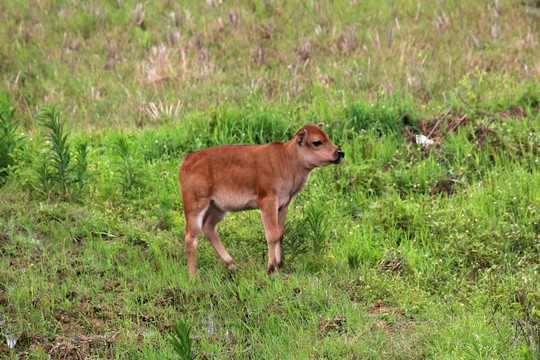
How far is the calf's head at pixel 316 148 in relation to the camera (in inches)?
295

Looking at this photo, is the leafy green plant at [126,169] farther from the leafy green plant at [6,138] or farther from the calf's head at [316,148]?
the calf's head at [316,148]

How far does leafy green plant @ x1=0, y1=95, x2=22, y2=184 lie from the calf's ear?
450 centimetres

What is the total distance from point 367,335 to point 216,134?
5.56 metres

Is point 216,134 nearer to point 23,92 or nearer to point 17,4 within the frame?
point 23,92

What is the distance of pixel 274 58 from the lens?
1470 centimetres

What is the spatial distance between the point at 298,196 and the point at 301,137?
2.69 metres

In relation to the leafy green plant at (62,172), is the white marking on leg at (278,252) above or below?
above

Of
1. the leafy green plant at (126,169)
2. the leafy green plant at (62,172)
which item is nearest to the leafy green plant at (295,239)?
the leafy green plant at (126,169)

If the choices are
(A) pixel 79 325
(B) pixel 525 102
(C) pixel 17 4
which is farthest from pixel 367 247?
(C) pixel 17 4

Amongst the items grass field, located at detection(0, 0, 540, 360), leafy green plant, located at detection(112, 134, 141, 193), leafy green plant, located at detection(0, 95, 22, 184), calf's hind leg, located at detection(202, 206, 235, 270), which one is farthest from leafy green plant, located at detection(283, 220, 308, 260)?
leafy green plant, located at detection(0, 95, 22, 184)

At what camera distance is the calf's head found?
7.49 metres

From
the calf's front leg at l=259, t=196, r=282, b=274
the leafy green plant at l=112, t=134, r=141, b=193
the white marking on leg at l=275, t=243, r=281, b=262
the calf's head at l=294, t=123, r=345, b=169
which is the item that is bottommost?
the leafy green plant at l=112, t=134, r=141, b=193

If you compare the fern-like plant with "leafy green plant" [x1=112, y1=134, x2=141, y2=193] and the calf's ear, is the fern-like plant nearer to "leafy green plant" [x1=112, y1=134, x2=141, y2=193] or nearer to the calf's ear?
"leafy green plant" [x1=112, y1=134, x2=141, y2=193]

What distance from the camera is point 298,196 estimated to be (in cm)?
1014
